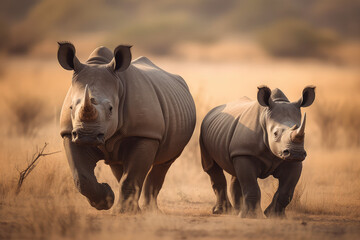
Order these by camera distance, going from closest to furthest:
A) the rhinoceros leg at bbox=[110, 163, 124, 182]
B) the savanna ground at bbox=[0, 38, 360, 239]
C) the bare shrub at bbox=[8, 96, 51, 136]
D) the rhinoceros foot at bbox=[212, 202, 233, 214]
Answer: the savanna ground at bbox=[0, 38, 360, 239]
the rhinoceros leg at bbox=[110, 163, 124, 182]
the rhinoceros foot at bbox=[212, 202, 233, 214]
the bare shrub at bbox=[8, 96, 51, 136]

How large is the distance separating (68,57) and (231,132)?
2233 mm

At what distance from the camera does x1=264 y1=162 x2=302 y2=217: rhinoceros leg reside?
816cm

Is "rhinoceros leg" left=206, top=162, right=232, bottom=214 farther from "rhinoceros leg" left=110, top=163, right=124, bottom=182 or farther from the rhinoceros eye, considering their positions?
the rhinoceros eye

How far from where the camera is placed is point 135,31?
177 feet

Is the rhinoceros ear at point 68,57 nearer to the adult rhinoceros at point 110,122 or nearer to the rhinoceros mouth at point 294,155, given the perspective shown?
the adult rhinoceros at point 110,122

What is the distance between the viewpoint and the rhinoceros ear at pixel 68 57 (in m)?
7.83

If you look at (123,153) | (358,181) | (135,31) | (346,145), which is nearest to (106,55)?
(123,153)

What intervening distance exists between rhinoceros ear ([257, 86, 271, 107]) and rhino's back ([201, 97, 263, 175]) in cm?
23

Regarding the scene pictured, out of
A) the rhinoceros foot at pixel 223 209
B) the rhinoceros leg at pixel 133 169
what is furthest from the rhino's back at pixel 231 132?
the rhinoceros leg at pixel 133 169

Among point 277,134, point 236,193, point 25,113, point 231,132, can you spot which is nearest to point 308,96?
Answer: point 277,134

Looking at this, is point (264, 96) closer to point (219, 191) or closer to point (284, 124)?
point (284, 124)

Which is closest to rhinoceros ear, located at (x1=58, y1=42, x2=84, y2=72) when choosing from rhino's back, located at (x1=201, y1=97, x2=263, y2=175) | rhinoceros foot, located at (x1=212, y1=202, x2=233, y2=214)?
rhino's back, located at (x1=201, y1=97, x2=263, y2=175)

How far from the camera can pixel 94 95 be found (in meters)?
7.49

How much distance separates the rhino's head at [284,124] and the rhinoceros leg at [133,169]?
55.5 inches
